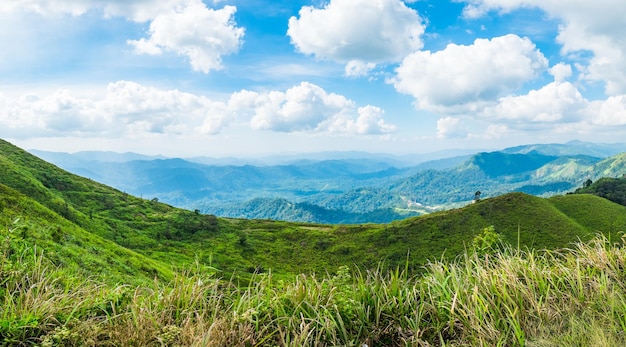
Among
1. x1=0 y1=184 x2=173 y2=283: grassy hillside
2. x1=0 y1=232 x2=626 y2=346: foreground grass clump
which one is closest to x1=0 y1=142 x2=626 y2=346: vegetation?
x1=0 y1=232 x2=626 y2=346: foreground grass clump

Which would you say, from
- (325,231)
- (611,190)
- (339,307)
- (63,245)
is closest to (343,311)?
(339,307)

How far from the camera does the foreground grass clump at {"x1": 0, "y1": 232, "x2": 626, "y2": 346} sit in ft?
14.4

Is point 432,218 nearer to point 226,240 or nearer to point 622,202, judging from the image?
point 226,240

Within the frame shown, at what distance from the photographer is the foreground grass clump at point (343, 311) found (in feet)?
14.4

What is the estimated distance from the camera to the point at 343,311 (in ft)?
17.2

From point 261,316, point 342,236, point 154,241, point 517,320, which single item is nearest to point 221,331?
point 261,316

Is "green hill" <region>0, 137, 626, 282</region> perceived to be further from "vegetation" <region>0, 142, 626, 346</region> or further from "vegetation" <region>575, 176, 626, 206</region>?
"vegetation" <region>0, 142, 626, 346</region>

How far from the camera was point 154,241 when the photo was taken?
286ft

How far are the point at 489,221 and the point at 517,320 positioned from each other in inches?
4436

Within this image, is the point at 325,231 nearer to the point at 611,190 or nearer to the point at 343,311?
the point at 611,190

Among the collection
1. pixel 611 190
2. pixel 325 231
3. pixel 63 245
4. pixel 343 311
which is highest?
pixel 343 311

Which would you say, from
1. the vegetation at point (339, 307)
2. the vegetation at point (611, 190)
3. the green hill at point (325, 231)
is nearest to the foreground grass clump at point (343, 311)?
the vegetation at point (339, 307)

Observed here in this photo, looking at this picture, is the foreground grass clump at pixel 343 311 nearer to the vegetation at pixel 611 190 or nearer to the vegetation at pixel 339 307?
the vegetation at pixel 339 307

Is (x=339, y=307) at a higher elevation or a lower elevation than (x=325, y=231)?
higher
